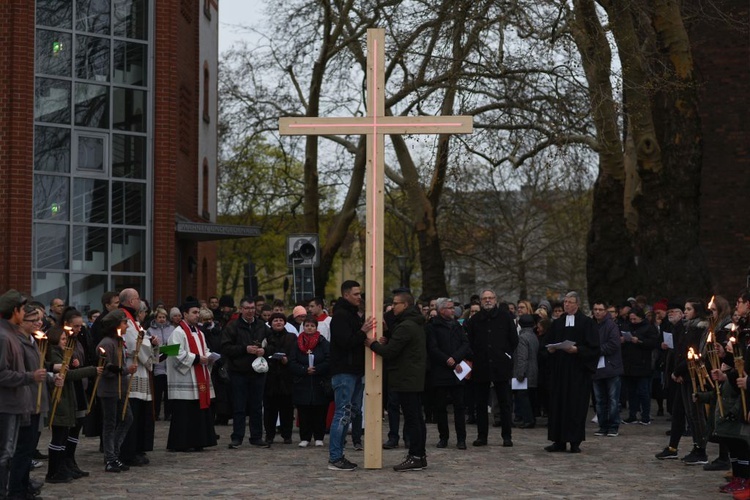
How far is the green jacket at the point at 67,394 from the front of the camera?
13359mm

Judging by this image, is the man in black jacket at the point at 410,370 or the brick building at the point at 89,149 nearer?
the man in black jacket at the point at 410,370

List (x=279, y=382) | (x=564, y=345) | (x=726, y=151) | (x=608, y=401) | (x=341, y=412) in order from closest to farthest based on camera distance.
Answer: (x=341, y=412) < (x=564, y=345) < (x=279, y=382) < (x=608, y=401) < (x=726, y=151)

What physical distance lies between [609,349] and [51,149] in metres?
14.7

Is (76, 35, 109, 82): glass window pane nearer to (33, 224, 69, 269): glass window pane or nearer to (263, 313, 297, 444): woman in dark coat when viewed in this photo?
(33, 224, 69, 269): glass window pane

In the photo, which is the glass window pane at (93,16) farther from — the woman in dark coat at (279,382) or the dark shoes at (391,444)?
the dark shoes at (391,444)

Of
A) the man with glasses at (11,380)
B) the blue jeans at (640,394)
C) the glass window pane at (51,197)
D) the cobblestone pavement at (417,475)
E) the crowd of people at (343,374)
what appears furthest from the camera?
the glass window pane at (51,197)

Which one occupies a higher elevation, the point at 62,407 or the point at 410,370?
the point at 410,370

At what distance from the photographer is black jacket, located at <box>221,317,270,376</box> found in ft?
58.7

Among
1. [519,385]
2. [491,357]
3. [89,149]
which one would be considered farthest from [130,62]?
[491,357]

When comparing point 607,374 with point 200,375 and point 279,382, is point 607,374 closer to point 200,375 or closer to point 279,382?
point 279,382

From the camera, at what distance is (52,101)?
29328 millimetres

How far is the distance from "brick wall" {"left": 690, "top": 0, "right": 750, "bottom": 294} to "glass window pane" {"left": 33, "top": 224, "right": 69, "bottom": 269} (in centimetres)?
1812

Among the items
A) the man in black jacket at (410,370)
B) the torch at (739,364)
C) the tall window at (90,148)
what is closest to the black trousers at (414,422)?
the man in black jacket at (410,370)

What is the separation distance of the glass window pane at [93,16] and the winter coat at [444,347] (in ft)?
48.2
